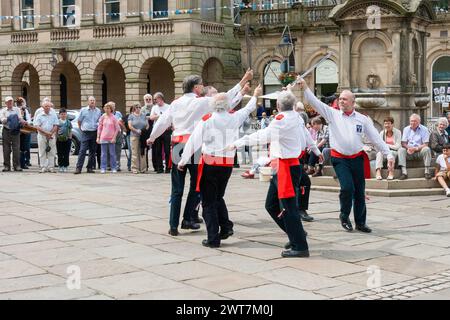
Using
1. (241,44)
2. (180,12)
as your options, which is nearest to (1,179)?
(180,12)

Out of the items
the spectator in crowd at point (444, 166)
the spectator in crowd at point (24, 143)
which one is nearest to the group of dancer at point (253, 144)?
the spectator in crowd at point (444, 166)

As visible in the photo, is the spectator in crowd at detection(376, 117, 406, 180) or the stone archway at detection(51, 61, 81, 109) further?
the stone archway at detection(51, 61, 81, 109)

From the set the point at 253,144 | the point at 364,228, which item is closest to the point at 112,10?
the point at 364,228

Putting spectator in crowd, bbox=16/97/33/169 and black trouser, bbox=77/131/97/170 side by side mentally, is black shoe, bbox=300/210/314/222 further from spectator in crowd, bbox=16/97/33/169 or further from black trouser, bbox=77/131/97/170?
spectator in crowd, bbox=16/97/33/169

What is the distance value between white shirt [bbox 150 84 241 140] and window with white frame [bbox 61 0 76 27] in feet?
107

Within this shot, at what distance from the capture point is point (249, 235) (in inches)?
411

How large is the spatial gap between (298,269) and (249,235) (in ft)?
7.07

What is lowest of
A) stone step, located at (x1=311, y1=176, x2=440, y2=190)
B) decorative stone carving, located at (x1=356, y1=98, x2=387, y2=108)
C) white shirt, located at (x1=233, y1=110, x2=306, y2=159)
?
stone step, located at (x1=311, y1=176, x2=440, y2=190)

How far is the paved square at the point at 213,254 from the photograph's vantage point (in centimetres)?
748

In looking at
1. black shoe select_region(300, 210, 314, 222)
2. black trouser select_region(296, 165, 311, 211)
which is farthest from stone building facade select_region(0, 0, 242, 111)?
black shoe select_region(300, 210, 314, 222)

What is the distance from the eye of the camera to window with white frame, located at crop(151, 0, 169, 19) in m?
39.1

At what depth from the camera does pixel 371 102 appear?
15.7 m

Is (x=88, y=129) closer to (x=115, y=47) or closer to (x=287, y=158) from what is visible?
(x=287, y=158)

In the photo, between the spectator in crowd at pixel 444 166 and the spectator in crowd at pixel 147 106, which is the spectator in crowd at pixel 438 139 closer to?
the spectator in crowd at pixel 444 166
